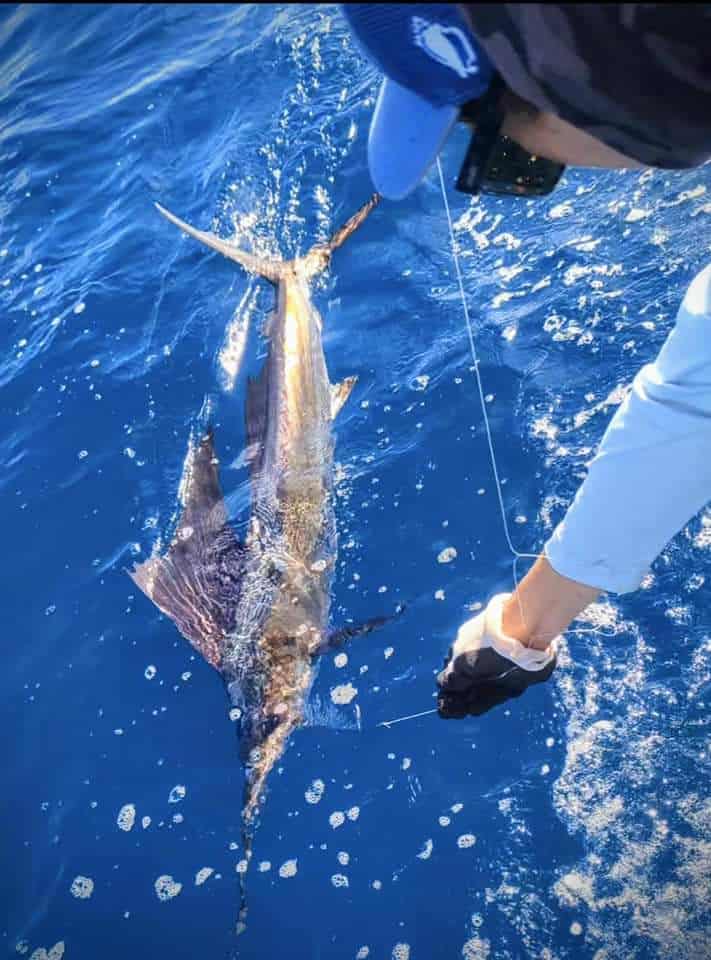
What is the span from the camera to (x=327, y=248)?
5066mm

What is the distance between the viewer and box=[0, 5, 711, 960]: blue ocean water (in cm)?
294

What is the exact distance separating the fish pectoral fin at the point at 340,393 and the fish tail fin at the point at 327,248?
3.04 feet

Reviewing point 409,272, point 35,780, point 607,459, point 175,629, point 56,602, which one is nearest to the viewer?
point 607,459

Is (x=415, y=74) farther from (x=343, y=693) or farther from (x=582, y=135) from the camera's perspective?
(x=343, y=693)

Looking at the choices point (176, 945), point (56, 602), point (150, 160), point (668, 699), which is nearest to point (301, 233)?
point (150, 160)

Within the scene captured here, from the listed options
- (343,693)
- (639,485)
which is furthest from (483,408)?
(639,485)

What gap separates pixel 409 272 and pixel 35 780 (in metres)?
3.59

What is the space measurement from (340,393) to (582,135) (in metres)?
3.01

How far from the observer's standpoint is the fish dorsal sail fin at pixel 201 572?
3645 mm

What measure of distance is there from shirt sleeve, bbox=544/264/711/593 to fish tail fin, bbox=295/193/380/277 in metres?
3.40

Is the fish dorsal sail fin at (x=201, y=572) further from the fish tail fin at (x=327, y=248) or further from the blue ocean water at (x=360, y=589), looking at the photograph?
the fish tail fin at (x=327, y=248)

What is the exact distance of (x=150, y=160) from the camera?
→ 6.76m

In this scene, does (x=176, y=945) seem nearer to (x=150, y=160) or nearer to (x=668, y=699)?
(x=668, y=699)

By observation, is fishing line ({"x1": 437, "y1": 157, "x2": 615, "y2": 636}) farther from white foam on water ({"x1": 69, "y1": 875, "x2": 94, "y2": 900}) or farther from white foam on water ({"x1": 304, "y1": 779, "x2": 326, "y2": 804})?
white foam on water ({"x1": 69, "y1": 875, "x2": 94, "y2": 900})
